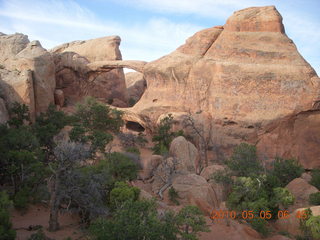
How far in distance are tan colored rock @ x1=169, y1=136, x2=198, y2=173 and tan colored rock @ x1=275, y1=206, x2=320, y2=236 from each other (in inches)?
237

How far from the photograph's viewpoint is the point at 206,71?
2464 centimetres

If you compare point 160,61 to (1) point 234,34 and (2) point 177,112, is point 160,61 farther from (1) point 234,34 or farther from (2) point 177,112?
(1) point 234,34

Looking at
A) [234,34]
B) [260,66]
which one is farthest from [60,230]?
[234,34]

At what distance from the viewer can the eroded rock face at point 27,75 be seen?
2236cm

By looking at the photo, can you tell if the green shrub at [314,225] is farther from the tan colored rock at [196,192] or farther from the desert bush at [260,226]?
the tan colored rock at [196,192]

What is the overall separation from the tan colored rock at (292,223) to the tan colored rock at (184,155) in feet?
19.8

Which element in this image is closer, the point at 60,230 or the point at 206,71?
the point at 60,230

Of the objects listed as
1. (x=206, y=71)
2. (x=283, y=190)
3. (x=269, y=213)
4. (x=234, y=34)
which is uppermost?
(x=234, y=34)

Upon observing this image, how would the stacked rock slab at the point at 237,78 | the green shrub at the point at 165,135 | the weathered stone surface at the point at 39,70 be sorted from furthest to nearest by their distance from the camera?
the weathered stone surface at the point at 39,70 < the green shrub at the point at 165,135 < the stacked rock slab at the point at 237,78

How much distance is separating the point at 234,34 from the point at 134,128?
12.7m

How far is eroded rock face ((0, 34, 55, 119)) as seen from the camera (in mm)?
22359

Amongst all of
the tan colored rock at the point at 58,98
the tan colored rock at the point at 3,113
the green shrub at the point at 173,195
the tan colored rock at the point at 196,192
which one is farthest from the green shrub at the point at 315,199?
the tan colored rock at the point at 58,98

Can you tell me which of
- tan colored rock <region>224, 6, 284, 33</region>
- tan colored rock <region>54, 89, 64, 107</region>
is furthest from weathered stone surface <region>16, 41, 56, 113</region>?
tan colored rock <region>224, 6, 284, 33</region>
